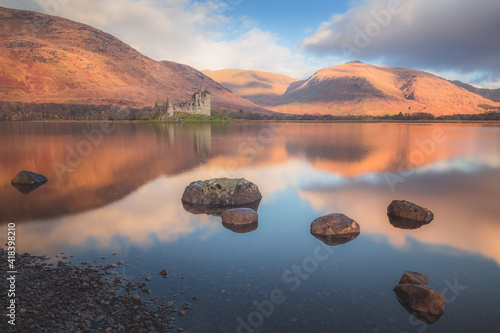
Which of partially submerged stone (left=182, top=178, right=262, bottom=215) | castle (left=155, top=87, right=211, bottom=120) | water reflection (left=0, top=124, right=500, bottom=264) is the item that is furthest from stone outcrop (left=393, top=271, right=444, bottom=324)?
castle (left=155, top=87, right=211, bottom=120)

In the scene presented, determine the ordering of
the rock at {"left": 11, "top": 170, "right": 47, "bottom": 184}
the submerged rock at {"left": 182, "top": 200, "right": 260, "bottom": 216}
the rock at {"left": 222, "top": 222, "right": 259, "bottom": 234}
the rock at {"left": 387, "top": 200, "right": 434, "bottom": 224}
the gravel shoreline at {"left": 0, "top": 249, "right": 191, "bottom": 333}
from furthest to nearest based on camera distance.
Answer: the rock at {"left": 11, "top": 170, "right": 47, "bottom": 184}
the submerged rock at {"left": 182, "top": 200, "right": 260, "bottom": 216}
the rock at {"left": 387, "top": 200, "right": 434, "bottom": 224}
the rock at {"left": 222, "top": 222, "right": 259, "bottom": 234}
the gravel shoreline at {"left": 0, "top": 249, "right": 191, "bottom": 333}

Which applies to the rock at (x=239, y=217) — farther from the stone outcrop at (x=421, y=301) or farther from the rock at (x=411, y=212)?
the rock at (x=411, y=212)

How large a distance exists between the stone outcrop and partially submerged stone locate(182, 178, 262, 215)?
8.80 m

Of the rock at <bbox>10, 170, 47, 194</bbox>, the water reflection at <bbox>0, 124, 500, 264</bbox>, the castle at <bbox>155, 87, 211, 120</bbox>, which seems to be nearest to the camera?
the water reflection at <bbox>0, 124, 500, 264</bbox>

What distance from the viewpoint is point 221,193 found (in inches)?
585

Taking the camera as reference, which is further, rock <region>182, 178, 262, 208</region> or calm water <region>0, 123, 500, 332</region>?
rock <region>182, 178, 262, 208</region>

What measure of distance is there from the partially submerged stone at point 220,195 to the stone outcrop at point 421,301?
8805 mm

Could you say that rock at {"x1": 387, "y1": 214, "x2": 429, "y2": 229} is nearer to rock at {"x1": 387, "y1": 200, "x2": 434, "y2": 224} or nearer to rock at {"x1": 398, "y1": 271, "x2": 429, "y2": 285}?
rock at {"x1": 387, "y1": 200, "x2": 434, "y2": 224}

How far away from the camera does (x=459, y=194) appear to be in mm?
17516

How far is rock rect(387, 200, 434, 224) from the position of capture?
41.7 feet

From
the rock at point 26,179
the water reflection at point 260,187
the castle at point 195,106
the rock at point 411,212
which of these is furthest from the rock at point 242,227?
the castle at point 195,106

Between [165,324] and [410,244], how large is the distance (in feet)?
29.8

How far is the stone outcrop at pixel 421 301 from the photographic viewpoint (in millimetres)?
6512

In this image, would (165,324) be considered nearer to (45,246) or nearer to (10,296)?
(10,296)
